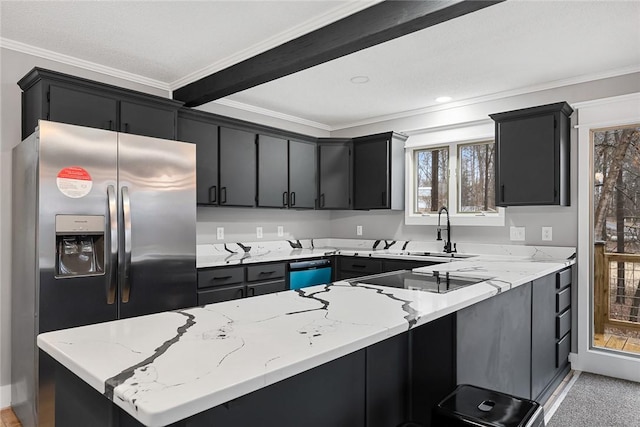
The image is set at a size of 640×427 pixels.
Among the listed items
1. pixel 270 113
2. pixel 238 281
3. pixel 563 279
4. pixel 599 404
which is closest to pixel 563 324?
pixel 563 279

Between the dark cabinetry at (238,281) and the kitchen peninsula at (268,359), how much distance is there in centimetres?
154

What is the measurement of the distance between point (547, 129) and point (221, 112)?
9.64 feet

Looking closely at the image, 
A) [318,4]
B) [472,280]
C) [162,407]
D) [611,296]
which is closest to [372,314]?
[162,407]

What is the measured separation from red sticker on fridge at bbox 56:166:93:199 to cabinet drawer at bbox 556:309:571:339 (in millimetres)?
3319

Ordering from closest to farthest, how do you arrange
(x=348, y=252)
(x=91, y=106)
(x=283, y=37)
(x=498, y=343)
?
(x=498, y=343) → (x=283, y=37) → (x=91, y=106) → (x=348, y=252)

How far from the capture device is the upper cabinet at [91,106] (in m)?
2.64

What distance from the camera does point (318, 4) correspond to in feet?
7.66

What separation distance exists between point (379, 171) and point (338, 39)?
7.21 feet

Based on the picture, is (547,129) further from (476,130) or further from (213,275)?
(213,275)

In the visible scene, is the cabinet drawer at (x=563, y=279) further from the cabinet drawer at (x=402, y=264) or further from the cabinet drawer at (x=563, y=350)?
the cabinet drawer at (x=402, y=264)

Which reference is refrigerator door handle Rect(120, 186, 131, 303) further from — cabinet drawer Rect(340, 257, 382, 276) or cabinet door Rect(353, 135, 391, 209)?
cabinet door Rect(353, 135, 391, 209)

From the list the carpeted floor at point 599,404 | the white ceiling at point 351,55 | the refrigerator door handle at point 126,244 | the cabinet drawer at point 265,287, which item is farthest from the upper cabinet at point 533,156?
the refrigerator door handle at point 126,244

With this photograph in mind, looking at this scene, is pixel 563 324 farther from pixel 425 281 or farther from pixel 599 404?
pixel 425 281

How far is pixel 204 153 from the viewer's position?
11.8 ft
